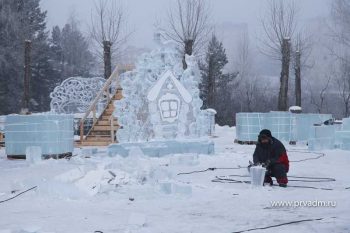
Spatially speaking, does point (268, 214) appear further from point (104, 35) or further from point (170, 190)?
point (104, 35)

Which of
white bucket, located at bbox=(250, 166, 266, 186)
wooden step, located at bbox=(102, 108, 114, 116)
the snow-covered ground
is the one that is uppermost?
wooden step, located at bbox=(102, 108, 114, 116)

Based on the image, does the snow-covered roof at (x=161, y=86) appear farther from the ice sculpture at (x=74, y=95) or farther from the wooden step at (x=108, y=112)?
the ice sculpture at (x=74, y=95)

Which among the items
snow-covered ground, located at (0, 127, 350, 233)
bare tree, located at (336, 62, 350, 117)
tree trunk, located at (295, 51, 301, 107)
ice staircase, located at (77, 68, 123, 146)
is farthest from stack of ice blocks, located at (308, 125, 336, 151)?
bare tree, located at (336, 62, 350, 117)

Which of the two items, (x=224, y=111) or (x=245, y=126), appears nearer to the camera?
(x=245, y=126)

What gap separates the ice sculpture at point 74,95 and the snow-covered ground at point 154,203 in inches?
382

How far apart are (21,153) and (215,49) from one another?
75.7ft

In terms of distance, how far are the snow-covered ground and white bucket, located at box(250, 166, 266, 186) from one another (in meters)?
0.13

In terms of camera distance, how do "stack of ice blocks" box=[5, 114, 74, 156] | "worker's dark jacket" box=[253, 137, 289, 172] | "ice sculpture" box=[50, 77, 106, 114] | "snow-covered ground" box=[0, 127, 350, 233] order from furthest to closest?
"ice sculpture" box=[50, 77, 106, 114] → "stack of ice blocks" box=[5, 114, 74, 156] → "worker's dark jacket" box=[253, 137, 289, 172] → "snow-covered ground" box=[0, 127, 350, 233]

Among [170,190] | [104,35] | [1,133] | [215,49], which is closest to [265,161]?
[170,190]

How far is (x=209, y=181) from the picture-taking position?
7.39m

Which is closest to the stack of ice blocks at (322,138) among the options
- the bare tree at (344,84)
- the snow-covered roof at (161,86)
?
the snow-covered roof at (161,86)

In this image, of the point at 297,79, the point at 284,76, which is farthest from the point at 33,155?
the point at 297,79

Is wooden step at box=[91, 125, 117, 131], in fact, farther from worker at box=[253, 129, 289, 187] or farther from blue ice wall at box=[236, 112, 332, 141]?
worker at box=[253, 129, 289, 187]

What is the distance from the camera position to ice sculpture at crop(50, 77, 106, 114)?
17984 millimetres
